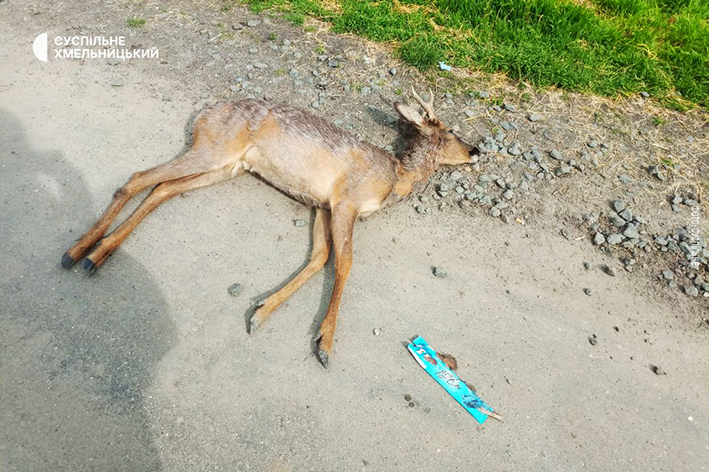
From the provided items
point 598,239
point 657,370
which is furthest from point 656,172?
point 657,370

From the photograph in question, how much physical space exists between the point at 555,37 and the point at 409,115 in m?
3.15

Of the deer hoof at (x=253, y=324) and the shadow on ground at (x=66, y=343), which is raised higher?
the deer hoof at (x=253, y=324)

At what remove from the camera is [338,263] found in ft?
14.6

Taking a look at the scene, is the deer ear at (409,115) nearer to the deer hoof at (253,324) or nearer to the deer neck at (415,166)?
the deer neck at (415,166)

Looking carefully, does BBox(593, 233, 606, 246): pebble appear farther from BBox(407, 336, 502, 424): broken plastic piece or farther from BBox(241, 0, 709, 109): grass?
BBox(241, 0, 709, 109): grass

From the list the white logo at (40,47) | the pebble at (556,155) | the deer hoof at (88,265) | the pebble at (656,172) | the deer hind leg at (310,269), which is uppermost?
the pebble at (656,172)

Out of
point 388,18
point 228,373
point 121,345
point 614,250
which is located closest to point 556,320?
point 614,250

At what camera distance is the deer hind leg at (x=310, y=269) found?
4.11m

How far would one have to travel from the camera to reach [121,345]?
151 inches

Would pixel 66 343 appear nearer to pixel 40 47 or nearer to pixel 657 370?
pixel 40 47

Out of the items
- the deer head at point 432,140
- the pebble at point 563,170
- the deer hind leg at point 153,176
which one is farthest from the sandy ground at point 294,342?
the pebble at point 563,170

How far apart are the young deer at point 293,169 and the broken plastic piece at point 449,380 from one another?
0.91 meters

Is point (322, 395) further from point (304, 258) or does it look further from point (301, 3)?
point (301, 3)

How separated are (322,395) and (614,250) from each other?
327cm
